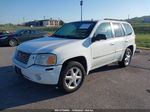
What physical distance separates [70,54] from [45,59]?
0.58 m

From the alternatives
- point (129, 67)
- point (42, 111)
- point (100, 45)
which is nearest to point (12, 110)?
point (42, 111)

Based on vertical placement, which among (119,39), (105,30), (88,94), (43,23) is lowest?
(88,94)

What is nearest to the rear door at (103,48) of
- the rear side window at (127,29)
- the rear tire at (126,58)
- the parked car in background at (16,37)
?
the rear tire at (126,58)

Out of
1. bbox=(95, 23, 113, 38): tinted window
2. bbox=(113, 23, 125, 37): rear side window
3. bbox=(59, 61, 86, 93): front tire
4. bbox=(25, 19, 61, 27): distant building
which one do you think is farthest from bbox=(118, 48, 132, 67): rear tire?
bbox=(25, 19, 61, 27): distant building

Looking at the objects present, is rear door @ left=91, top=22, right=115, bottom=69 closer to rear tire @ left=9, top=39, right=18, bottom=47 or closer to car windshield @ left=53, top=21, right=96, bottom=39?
car windshield @ left=53, top=21, right=96, bottom=39

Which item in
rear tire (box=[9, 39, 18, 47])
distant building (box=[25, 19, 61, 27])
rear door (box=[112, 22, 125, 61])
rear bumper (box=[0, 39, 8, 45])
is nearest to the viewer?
rear door (box=[112, 22, 125, 61])

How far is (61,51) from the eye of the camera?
3229mm

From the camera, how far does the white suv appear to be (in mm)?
3172

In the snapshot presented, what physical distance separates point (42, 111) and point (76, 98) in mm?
844

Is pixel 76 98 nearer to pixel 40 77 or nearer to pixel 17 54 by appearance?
pixel 40 77

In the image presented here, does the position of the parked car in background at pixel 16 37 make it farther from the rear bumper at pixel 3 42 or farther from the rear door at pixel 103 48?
the rear door at pixel 103 48

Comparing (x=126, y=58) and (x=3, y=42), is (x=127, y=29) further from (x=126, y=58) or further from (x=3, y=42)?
(x=3, y=42)

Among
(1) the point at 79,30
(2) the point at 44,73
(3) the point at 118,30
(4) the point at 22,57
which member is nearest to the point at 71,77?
(2) the point at 44,73

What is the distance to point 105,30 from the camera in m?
4.50
